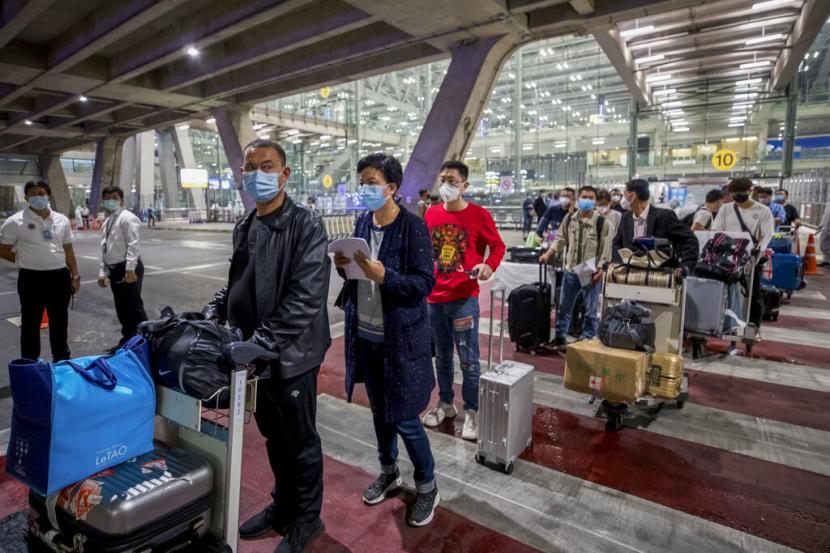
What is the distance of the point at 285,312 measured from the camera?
2.13 metres

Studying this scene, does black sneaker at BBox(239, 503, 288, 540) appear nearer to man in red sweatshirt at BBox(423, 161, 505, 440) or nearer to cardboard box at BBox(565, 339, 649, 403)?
man in red sweatshirt at BBox(423, 161, 505, 440)

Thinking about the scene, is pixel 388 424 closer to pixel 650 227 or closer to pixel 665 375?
pixel 665 375

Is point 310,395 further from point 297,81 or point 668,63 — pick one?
point 668,63

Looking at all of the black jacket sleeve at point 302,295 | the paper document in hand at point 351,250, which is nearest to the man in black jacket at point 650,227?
the paper document in hand at point 351,250

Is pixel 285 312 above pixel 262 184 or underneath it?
underneath

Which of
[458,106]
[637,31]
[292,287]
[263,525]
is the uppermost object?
[637,31]

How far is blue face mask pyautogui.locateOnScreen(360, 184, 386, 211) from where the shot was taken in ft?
8.57

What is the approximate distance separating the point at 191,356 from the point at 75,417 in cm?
40

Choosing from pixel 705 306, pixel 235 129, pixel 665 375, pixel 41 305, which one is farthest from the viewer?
pixel 235 129

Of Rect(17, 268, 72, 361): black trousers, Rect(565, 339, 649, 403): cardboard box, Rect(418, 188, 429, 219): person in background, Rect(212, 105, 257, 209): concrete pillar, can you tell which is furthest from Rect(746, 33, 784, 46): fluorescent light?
Rect(17, 268, 72, 361): black trousers

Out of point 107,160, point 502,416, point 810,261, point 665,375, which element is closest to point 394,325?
point 502,416

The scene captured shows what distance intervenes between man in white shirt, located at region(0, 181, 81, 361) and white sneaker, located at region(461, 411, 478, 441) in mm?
4075

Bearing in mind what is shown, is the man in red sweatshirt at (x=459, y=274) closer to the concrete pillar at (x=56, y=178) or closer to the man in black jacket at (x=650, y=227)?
the man in black jacket at (x=650, y=227)

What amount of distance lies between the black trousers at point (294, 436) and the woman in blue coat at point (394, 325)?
0.37 meters
